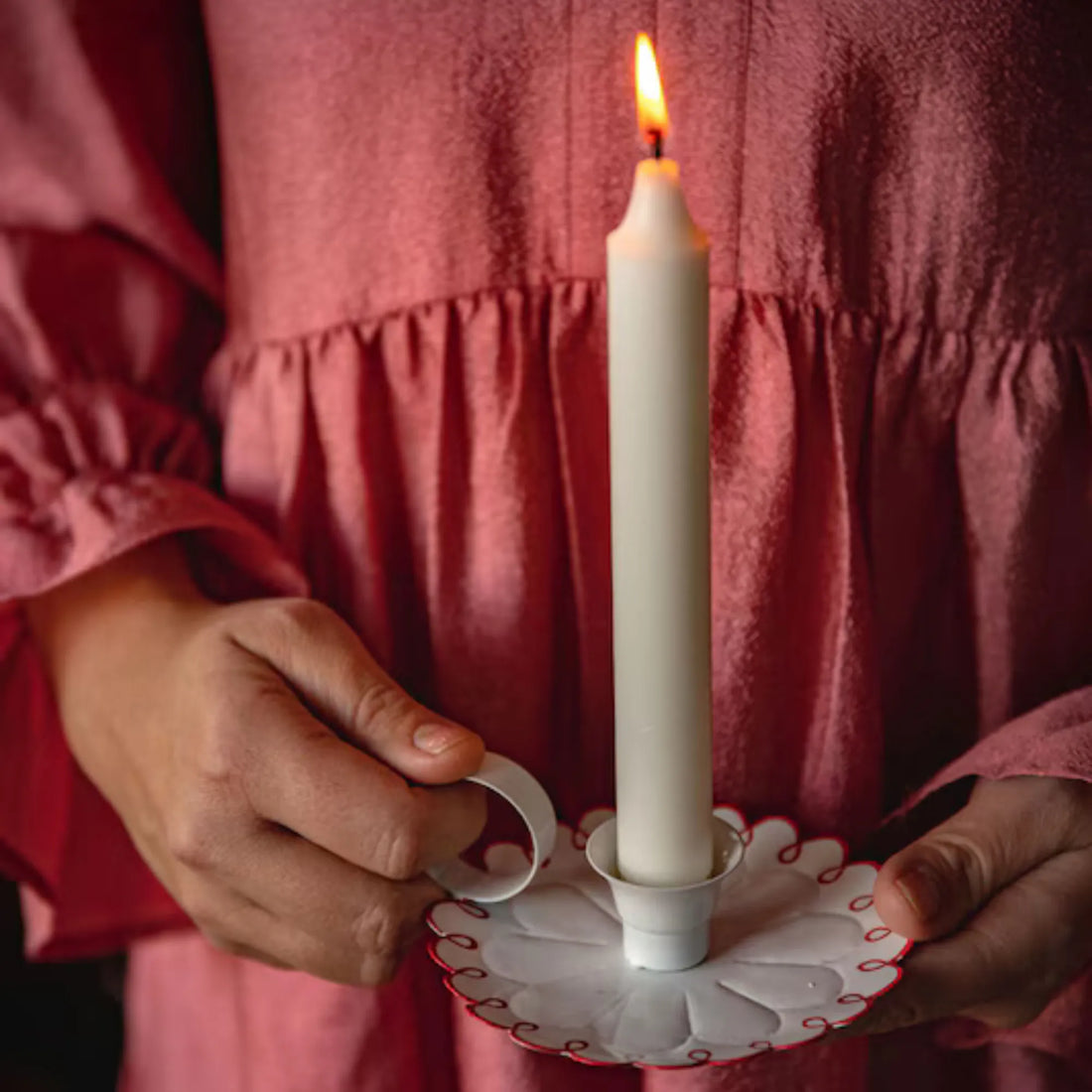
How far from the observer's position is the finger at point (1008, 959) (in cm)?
42

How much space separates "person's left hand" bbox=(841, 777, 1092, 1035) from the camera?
0.41 meters

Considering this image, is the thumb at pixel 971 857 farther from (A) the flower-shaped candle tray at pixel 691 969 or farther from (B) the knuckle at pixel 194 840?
(B) the knuckle at pixel 194 840

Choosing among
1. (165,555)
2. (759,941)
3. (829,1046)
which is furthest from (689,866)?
(165,555)

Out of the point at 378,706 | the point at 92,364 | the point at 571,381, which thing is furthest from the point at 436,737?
the point at 92,364

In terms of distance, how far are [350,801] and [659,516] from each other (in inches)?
5.9

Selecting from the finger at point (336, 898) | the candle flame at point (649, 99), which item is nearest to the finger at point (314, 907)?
the finger at point (336, 898)

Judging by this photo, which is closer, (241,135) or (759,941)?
(759,941)

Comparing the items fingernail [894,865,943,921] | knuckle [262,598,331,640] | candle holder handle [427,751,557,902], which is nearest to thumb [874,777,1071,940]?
fingernail [894,865,943,921]

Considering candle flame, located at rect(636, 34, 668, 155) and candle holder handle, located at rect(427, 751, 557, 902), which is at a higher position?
candle flame, located at rect(636, 34, 668, 155)

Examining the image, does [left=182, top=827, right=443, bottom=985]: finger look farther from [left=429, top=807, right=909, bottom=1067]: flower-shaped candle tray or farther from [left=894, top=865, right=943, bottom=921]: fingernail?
[left=894, top=865, right=943, bottom=921]: fingernail

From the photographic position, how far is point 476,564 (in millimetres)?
506

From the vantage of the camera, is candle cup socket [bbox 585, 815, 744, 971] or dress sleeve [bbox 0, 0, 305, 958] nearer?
candle cup socket [bbox 585, 815, 744, 971]

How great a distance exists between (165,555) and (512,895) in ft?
0.74

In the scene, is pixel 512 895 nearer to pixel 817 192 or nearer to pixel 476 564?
pixel 476 564
